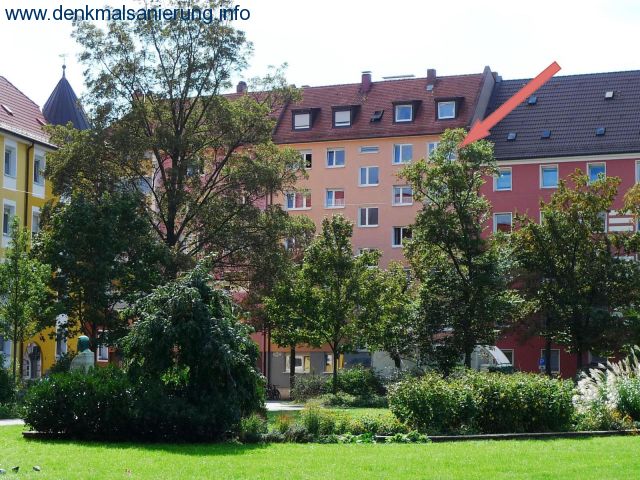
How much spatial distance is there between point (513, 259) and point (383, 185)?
2063 centimetres

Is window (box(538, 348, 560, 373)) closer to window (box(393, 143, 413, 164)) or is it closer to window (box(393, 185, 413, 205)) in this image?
window (box(393, 185, 413, 205))

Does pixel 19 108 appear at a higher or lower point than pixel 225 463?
higher

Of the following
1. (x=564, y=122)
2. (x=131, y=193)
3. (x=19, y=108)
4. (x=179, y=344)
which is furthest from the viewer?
(x=564, y=122)

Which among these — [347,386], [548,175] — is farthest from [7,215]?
[548,175]

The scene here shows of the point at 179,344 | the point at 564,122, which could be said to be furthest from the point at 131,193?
the point at 564,122

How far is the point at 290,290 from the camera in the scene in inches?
1864

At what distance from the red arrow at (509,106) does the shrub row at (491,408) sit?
134 feet

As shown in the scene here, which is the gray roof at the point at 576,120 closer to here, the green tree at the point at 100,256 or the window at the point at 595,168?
the window at the point at 595,168

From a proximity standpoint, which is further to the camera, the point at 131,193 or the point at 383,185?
the point at 383,185

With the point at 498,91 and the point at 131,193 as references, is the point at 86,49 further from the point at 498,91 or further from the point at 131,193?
the point at 498,91

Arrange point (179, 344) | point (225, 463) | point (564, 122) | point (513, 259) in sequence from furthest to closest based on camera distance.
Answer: point (564, 122) → point (513, 259) → point (179, 344) → point (225, 463)

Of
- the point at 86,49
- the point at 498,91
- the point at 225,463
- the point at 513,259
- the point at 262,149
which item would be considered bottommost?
A: the point at 225,463

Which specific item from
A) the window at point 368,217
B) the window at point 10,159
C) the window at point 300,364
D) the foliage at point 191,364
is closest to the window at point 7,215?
A: the window at point 10,159

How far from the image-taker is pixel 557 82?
66.3 metres
